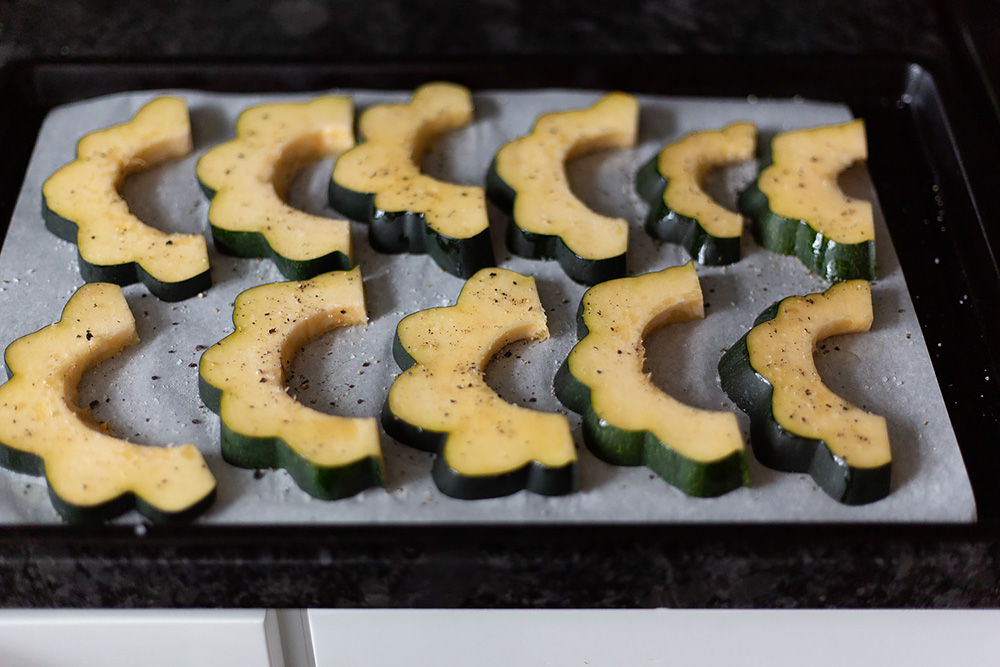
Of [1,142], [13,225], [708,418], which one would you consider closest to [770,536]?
[708,418]

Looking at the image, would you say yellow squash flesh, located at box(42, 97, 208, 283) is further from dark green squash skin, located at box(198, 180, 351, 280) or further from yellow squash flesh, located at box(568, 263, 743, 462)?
yellow squash flesh, located at box(568, 263, 743, 462)

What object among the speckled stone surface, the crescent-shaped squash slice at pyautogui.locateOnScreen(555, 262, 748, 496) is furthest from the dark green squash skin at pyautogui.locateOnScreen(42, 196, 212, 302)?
the speckled stone surface

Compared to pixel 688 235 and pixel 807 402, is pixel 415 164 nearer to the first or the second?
pixel 688 235

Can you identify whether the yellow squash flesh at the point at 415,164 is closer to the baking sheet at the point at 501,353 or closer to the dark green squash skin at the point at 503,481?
the baking sheet at the point at 501,353

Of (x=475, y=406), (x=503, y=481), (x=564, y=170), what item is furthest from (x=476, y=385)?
(x=564, y=170)

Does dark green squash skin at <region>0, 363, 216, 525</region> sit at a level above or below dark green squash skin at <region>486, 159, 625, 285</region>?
below

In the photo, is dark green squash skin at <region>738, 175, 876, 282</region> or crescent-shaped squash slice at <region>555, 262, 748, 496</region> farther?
dark green squash skin at <region>738, 175, 876, 282</region>

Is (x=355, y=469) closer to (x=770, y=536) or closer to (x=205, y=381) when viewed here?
(x=205, y=381)
